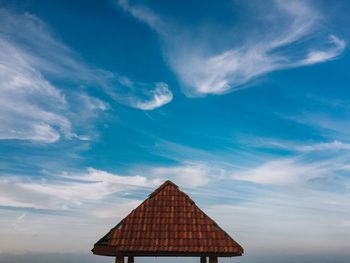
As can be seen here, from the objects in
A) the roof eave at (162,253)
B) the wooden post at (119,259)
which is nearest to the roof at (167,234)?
the roof eave at (162,253)

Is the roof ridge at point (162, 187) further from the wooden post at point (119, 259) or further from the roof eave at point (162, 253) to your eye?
the wooden post at point (119, 259)

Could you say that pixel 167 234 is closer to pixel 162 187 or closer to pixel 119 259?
pixel 119 259

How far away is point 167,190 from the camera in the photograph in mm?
14281

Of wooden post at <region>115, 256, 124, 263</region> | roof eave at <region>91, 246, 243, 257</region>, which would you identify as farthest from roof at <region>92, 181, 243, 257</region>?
wooden post at <region>115, 256, 124, 263</region>

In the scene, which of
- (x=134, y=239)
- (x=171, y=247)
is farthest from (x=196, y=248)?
(x=134, y=239)

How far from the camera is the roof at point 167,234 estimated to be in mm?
11742

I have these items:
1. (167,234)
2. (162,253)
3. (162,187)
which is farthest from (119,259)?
(162,187)

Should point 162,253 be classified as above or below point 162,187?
below

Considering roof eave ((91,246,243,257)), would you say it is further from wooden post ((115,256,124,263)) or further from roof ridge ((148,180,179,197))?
roof ridge ((148,180,179,197))

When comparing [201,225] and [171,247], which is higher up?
[201,225]

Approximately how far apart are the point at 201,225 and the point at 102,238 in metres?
4.46

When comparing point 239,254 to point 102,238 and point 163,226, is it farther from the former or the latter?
point 102,238

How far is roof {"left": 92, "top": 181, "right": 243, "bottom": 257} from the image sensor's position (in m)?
11.7

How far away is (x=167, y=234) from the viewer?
12.2 metres
